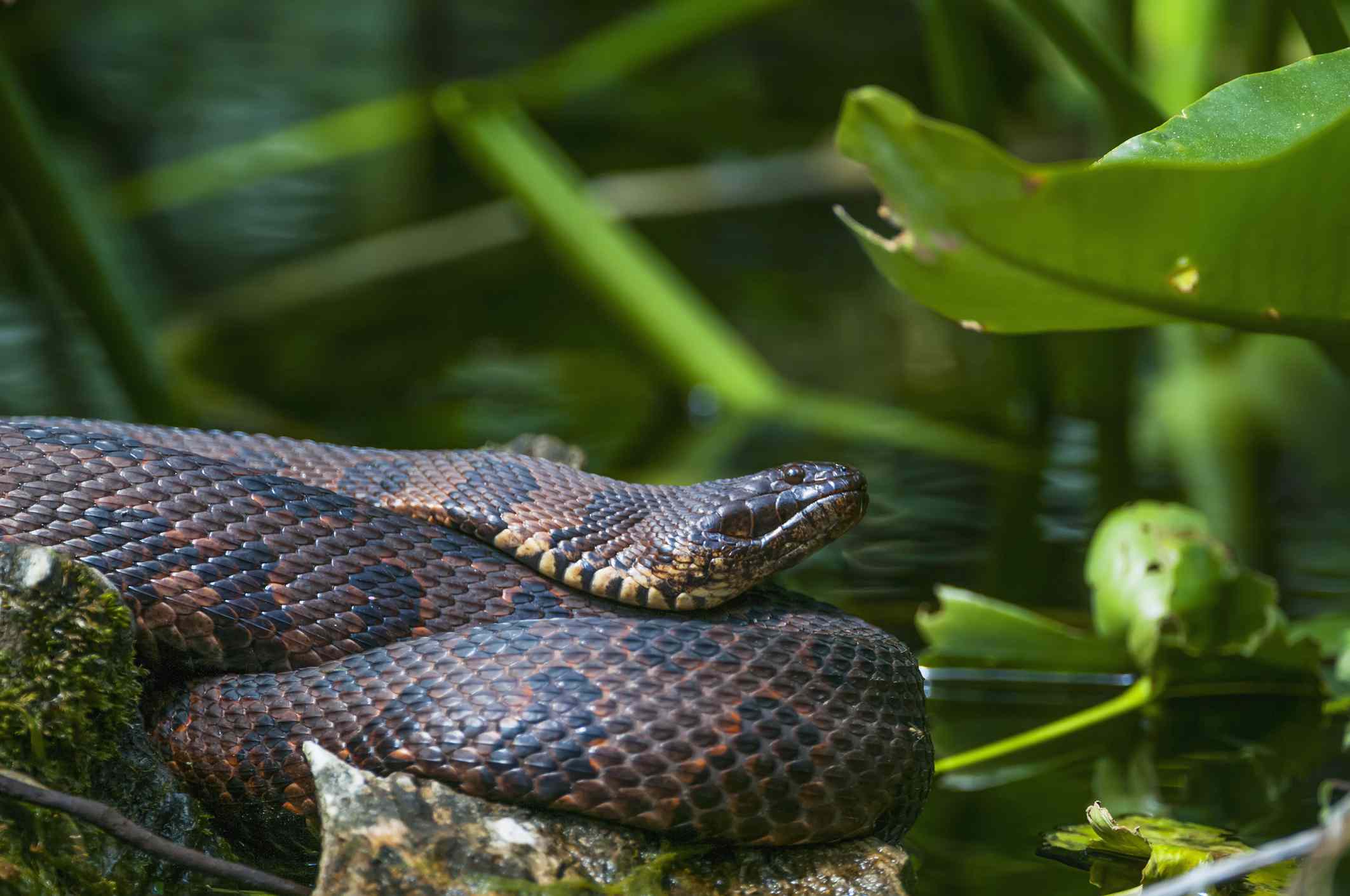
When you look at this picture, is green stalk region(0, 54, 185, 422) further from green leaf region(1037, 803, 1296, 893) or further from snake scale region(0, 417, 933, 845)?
green leaf region(1037, 803, 1296, 893)

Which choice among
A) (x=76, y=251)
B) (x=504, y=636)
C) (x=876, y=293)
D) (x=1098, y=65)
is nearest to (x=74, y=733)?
(x=504, y=636)

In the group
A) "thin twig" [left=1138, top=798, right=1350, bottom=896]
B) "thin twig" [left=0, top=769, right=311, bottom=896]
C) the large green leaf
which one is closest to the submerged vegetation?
the large green leaf

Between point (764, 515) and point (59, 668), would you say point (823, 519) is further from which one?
point (59, 668)

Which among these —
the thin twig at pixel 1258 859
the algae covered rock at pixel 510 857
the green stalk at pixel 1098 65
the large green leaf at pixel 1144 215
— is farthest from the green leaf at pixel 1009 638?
the thin twig at pixel 1258 859

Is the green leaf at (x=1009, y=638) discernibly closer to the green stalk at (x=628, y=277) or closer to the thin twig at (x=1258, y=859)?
the thin twig at (x=1258, y=859)

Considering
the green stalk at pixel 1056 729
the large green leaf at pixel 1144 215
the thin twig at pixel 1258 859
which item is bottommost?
the green stalk at pixel 1056 729

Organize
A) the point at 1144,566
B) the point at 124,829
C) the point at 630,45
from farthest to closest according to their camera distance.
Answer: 1. the point at 630,45
2. the point at 1144,566
3. the point at 124,829

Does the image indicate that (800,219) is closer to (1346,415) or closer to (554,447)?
(1346,415)
